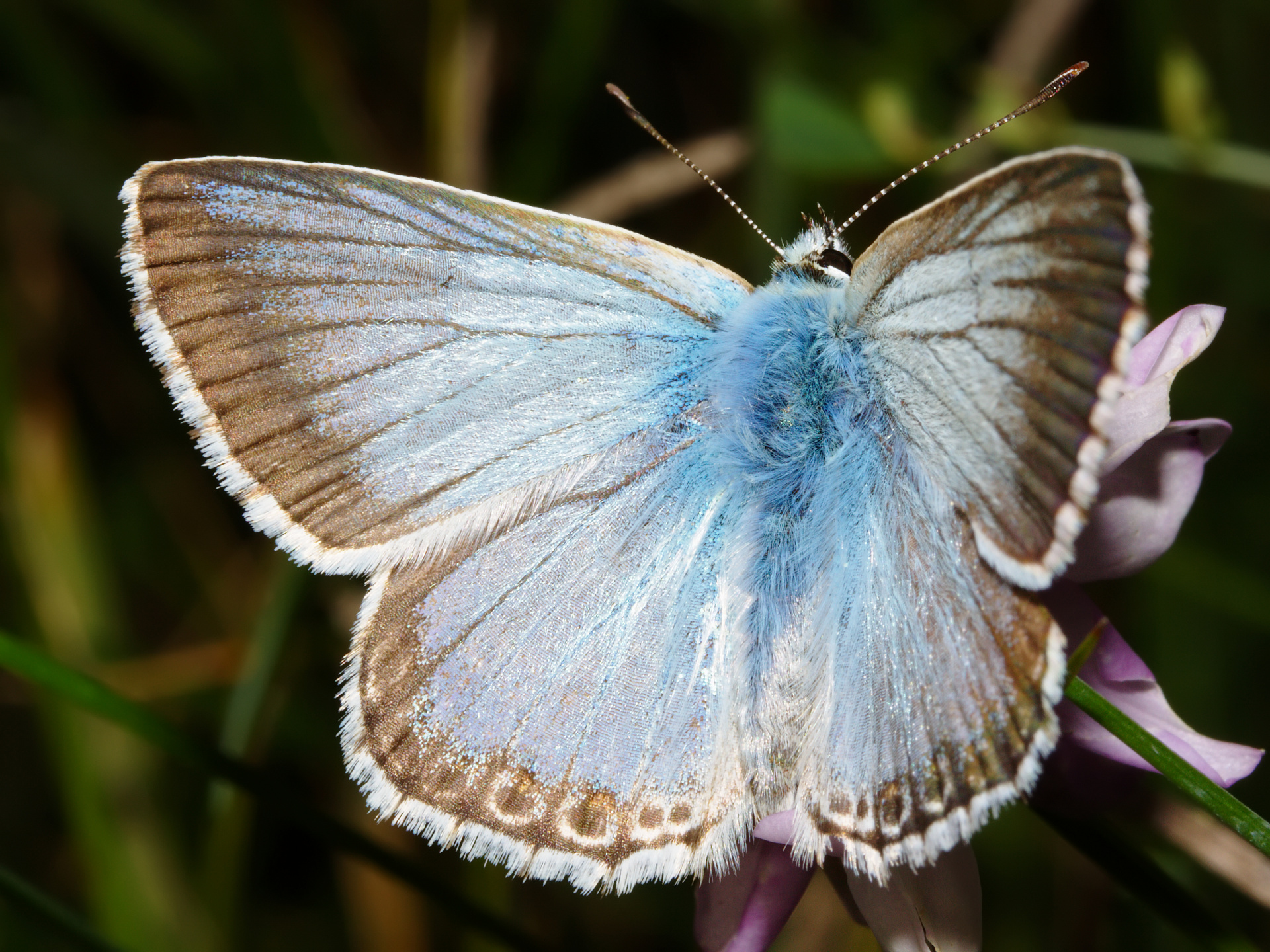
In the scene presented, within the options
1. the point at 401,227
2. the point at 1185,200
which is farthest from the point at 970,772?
the point at 1185,200

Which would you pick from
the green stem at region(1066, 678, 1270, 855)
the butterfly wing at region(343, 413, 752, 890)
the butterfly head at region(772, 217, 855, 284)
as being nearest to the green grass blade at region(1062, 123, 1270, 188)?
the butterfly head at region(772, 217, 855, 284)

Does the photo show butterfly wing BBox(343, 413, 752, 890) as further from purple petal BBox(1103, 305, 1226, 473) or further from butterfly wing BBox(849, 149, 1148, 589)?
purple petal BBox(1103, 305, 1226, 473)

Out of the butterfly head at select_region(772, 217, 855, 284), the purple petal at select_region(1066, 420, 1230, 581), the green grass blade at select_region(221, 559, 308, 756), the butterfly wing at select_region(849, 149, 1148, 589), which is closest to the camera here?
the butterfly wing at select_region(849, 149, 1148, 589)

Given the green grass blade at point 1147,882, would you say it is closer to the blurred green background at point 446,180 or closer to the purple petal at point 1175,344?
the purple petal at point 1175,344

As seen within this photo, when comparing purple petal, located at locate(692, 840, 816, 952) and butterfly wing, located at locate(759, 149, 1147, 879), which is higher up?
butterfly wing, located at locate(759, 149, 1147, 879)

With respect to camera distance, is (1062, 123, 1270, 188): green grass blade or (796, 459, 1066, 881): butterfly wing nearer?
(796, 459, 1066, 881): butterfly wing

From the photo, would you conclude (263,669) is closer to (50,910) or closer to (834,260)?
(50,910)

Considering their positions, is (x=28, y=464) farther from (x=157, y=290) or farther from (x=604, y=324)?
(x=604, y=324)
